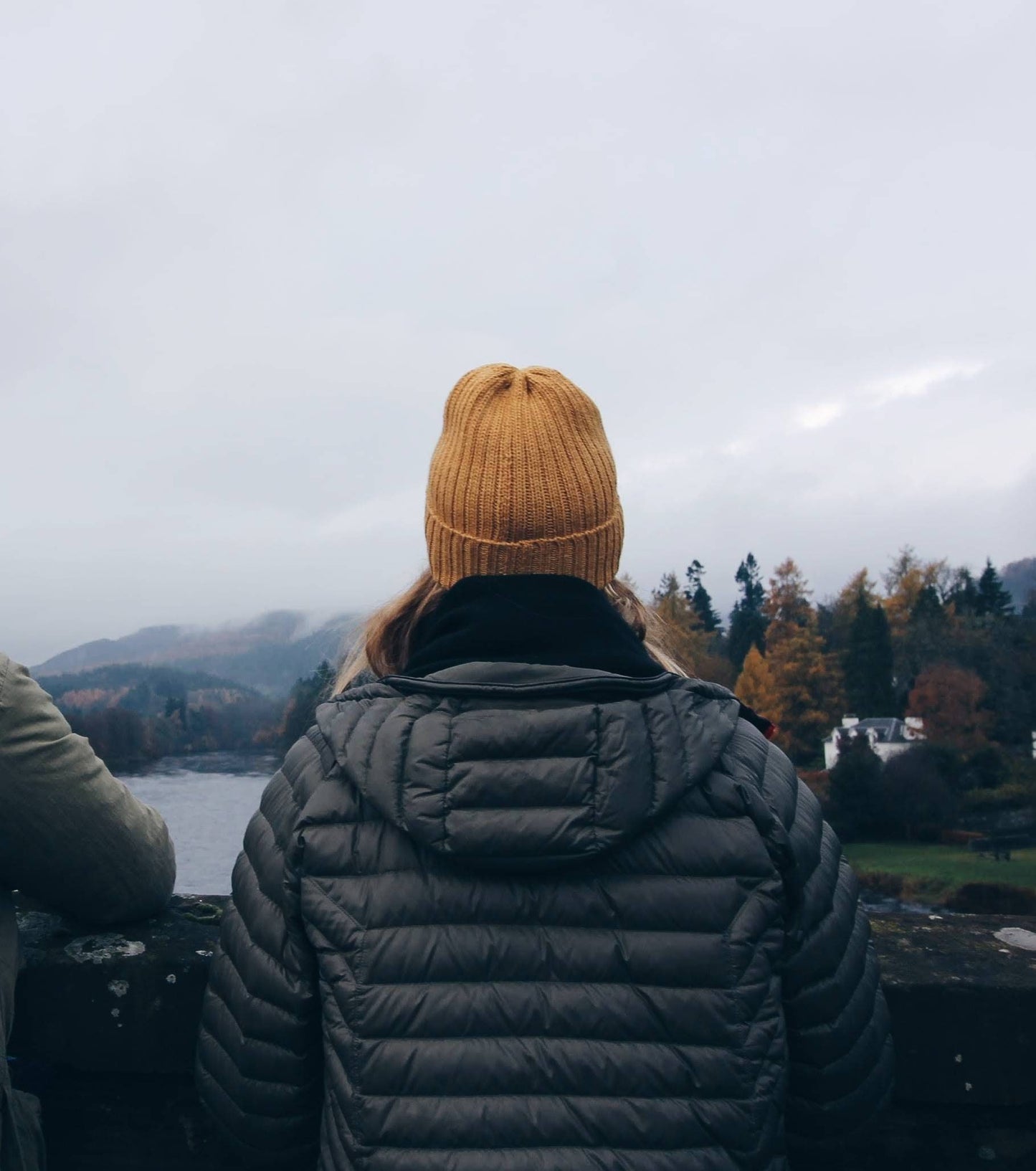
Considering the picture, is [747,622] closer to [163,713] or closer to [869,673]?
[869,673]

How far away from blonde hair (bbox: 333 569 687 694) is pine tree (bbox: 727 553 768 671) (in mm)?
73753

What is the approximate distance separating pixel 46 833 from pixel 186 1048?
732mm

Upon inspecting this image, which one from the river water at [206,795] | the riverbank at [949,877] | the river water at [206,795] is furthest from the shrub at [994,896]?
the river water at [206,795]

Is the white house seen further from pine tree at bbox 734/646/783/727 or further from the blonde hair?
the blonde hair

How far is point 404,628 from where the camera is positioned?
2.08 metres

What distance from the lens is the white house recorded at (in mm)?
62250

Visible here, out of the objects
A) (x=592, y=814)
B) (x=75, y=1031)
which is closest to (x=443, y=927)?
(x=592, y=814)

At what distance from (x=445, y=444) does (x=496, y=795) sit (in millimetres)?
766

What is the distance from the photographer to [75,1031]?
233 centimetres

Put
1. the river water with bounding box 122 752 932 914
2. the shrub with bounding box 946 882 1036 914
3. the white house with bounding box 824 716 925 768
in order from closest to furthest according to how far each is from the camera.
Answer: the river water with bounding box 122 752 932 914 < the shrub with bounding box 946 882 1036 914 < the white house with bounding box 824 716 925 768

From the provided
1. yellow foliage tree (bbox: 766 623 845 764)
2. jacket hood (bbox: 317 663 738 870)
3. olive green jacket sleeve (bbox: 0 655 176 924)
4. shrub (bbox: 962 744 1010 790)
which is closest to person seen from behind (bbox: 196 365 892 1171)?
jacket hood (bbox: 317 663 738 870)

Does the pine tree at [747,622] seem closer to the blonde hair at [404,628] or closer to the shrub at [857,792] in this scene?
the shrub at [857,792]

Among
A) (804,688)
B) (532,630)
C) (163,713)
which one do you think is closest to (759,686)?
(804,688)

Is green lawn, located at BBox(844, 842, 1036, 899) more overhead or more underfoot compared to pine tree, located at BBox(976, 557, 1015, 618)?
more underfoot
